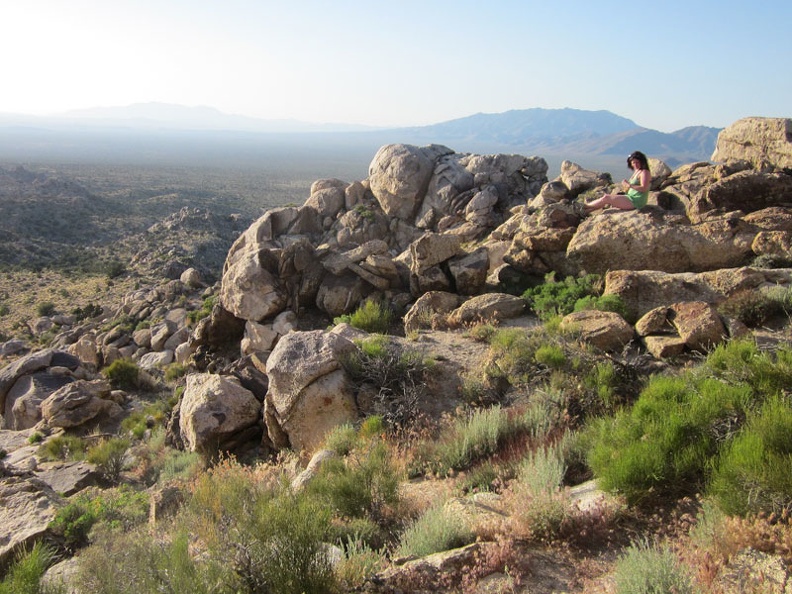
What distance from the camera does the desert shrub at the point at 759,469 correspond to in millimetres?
3943

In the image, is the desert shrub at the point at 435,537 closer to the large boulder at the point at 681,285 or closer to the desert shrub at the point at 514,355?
the desert shrub at the point at 514,355

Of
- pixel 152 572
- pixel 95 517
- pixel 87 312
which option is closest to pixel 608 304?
pixel 152 572

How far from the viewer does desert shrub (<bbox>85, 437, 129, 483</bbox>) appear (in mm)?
10344

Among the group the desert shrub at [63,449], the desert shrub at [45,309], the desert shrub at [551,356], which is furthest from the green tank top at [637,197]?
the desert shrub at [45,309]

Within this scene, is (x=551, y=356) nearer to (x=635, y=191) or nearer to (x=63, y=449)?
(x=635, y=191)

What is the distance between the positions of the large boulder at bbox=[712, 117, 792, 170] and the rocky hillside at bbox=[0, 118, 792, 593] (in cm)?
7

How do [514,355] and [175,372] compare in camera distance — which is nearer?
[514,355]

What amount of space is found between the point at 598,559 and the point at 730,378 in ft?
10.3

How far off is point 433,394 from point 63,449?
30.8 ft

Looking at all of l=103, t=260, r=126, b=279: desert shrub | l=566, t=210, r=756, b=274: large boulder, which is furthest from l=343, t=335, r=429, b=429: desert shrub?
l=103, t=260, r=126, b=279: desert shrub

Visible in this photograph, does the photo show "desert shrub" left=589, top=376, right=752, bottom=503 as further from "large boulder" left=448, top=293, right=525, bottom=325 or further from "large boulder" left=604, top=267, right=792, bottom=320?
"large boulder" left=448, top=293, right=525, bottom=325

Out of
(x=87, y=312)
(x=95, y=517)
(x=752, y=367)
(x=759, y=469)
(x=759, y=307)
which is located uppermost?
(x=759, y=307)

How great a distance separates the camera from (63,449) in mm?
12250

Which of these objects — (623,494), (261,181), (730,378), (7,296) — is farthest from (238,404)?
(261,181)
